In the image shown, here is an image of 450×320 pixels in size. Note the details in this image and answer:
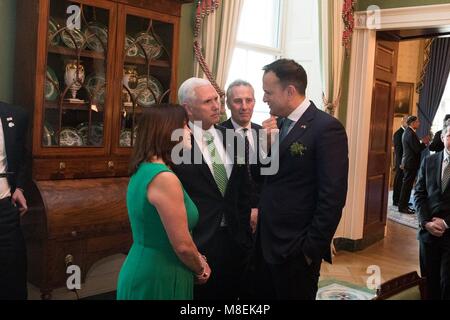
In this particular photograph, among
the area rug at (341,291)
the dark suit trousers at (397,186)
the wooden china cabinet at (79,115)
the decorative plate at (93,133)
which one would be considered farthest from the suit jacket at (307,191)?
the dark suit trousers at (397,186)

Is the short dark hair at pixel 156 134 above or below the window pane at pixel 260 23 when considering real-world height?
below

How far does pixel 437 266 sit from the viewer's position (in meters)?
3.18

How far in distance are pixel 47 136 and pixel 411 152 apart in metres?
7.00

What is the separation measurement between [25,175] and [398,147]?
7.56 meters

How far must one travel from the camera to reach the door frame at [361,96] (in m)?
5.20

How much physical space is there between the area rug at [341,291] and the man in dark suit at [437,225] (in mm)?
899

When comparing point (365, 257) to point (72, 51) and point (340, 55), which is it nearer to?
point (340, 55)

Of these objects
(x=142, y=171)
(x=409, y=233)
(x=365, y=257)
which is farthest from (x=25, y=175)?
(x=409, y=233)

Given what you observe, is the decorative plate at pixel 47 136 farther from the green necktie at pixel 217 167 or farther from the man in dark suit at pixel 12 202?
the green necktie at pixel 217 167

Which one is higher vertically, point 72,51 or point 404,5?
point 404,5

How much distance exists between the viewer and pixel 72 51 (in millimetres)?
2859

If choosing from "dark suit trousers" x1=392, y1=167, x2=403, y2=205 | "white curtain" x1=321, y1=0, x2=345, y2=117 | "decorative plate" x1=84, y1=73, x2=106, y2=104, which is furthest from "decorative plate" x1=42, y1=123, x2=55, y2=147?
"dark suit trousers" x1=392, y1=167, x2=403, y2=205
